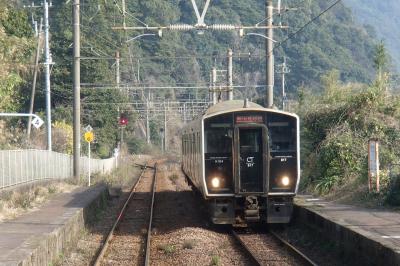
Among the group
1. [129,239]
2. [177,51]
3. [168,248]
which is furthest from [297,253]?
[177,51]

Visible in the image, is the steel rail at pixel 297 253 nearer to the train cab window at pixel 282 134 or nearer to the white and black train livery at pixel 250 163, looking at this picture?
the white and black train livery at pixel 250 163

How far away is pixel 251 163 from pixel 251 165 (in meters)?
0.05

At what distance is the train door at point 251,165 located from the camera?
52.5 ft

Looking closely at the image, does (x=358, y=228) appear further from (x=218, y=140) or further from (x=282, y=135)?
(x=218, y=140)

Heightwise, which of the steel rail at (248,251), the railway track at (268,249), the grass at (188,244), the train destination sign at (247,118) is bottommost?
the railway track at (268,249)

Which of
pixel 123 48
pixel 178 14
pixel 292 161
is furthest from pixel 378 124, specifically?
pixel 178 14

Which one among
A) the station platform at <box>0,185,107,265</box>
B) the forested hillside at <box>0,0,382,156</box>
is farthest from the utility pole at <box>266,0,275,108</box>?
the forested hillside at <box>0,0,382,156</box>

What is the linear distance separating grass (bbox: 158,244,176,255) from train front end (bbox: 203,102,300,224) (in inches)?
79.0

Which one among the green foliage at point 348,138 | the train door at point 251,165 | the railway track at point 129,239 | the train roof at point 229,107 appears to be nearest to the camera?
the railway track at point 129,239

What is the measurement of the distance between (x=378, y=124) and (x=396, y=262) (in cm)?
1226

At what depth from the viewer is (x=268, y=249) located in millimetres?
14547

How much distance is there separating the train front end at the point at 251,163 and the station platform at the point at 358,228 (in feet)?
3.53

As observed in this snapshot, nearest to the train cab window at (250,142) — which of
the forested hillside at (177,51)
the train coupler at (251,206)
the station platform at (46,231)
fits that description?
the train coupler at (251,206)

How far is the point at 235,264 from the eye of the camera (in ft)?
41.9
